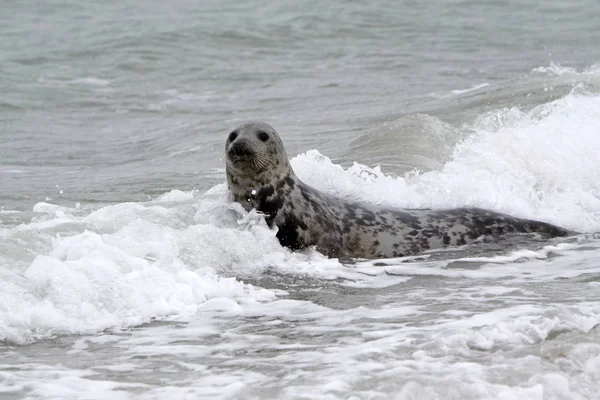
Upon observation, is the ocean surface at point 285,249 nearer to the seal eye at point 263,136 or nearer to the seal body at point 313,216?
the seal body at point 313,216

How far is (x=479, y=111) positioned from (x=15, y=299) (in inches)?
352

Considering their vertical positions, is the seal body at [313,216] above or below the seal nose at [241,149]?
below

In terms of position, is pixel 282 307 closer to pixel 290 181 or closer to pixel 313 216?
pixel 313 216

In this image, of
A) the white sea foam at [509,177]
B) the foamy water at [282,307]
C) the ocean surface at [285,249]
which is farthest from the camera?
the white sea foam at [509,177]

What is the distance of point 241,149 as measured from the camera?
717cm

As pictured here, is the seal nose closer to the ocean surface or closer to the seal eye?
the seal eye

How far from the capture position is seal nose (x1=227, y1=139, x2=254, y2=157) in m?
7.18

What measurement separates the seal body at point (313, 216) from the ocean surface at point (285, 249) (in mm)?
164

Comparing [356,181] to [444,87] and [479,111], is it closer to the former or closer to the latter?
[479,111]

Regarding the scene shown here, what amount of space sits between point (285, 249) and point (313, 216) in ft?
1.28

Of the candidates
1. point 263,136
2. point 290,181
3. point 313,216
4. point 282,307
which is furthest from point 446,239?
point 282,307

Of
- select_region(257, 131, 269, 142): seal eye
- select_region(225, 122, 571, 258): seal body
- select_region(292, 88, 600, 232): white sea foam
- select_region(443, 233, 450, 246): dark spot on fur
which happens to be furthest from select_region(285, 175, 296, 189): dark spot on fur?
select_region(443, 233, 450, 246): dark spot on fur

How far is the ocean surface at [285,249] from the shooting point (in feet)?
14.6

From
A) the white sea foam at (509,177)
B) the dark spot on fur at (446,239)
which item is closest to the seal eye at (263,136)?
the white sea foam at (509,177)
